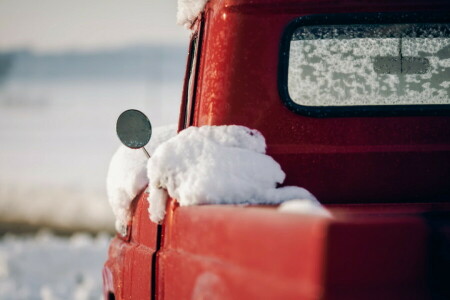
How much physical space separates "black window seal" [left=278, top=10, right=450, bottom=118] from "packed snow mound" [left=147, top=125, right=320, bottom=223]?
24 centimetres

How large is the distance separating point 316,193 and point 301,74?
50 centimetres

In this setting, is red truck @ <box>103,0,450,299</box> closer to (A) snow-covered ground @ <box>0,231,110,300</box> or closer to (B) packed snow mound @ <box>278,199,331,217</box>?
(B) packed snow mound @ <box>278,199,331,217</box>

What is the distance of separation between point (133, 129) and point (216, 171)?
3.22 feet

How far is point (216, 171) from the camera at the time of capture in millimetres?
2553

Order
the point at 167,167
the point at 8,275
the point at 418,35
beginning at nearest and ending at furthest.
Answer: the point at 167,167, the point at 418,35, the point at 8,275

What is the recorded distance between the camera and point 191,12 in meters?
3.52

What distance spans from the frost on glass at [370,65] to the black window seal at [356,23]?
0.07 ft

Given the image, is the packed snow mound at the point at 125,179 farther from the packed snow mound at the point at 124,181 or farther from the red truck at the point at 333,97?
the red truck at the point at 333,97

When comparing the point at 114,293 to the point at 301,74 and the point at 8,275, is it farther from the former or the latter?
the point at 8,275

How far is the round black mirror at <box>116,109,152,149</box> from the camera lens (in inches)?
135

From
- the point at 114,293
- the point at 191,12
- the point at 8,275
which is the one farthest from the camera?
the point at 8,275

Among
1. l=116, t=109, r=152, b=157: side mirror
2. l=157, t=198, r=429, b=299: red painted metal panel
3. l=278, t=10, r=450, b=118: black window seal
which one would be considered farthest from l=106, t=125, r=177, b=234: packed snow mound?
l=157, t=198, r=429, b=299: red painted metal panel

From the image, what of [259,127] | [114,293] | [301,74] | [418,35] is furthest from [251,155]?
[114,293]

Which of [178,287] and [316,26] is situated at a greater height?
[316,26]
